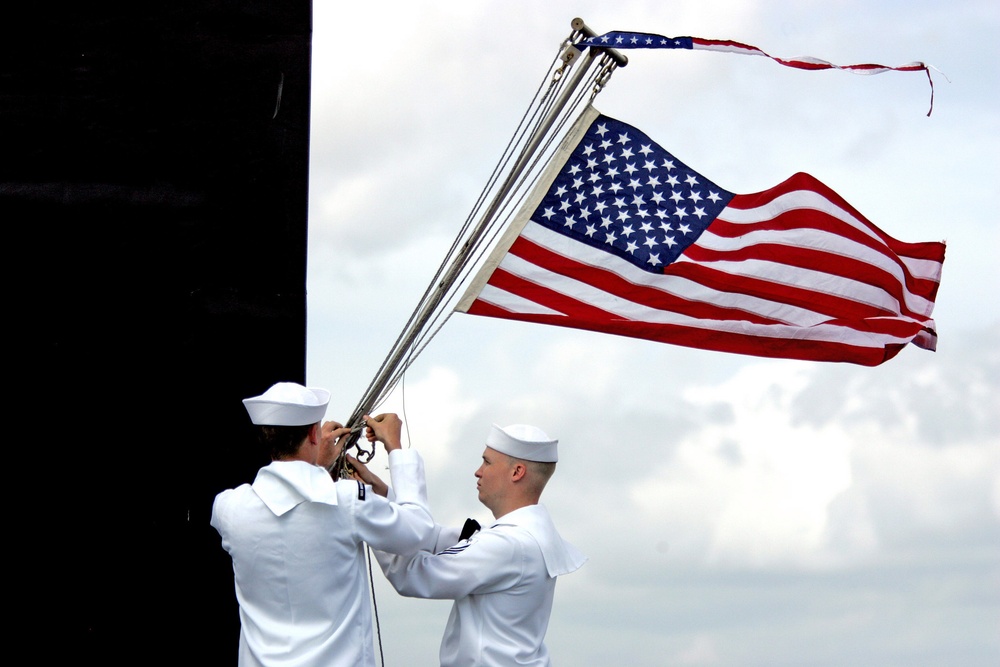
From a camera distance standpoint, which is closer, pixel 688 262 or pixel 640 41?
pixel 640 41

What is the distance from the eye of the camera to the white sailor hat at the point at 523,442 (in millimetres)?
4930

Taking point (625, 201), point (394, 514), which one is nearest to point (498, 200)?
point (625, 201)

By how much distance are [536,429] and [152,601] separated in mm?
1666

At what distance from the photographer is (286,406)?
14.2ft

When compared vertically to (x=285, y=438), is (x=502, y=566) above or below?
below

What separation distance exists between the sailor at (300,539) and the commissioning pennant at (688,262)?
1270 millimetres

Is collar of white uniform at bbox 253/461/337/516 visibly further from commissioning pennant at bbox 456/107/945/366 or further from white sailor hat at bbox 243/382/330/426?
commissioning pennant at bbox 456/107/945/366

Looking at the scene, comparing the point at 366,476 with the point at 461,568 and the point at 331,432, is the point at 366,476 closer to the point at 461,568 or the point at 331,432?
the point at 331,432

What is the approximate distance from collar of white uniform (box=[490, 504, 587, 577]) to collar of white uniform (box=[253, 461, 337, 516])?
0.83 meters

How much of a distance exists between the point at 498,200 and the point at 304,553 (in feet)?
5.48

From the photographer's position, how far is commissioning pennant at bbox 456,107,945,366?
5461mm

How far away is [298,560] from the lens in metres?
4.30

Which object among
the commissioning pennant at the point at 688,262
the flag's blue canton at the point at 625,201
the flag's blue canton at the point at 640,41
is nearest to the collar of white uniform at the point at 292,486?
the commissioning pennant at the point at 688,262

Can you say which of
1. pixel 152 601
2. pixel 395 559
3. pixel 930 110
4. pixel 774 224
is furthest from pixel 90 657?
pixel 930 110
